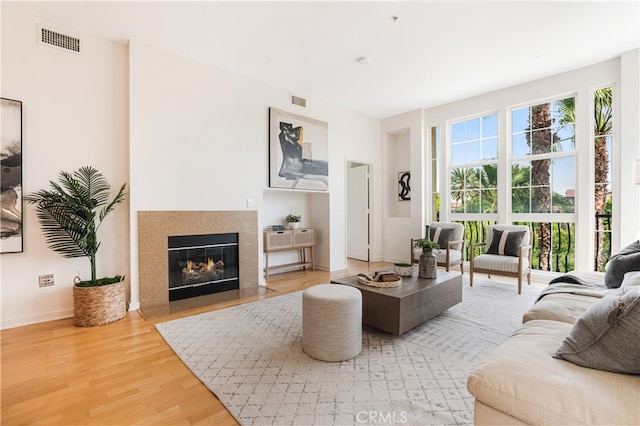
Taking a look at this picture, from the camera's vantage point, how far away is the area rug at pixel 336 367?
5.18ft

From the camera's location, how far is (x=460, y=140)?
18.0 feet

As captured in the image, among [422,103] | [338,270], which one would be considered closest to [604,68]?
[422,103]

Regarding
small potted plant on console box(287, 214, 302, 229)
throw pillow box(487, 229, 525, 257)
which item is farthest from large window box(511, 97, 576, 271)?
small potted plant on console box(287, 214, 302, 229)

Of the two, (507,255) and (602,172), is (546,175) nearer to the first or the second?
(602,172)

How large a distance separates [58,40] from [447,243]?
5.40 m

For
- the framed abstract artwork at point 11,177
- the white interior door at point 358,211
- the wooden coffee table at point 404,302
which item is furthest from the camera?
the white interior door at point 358,211

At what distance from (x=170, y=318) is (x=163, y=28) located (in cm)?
305

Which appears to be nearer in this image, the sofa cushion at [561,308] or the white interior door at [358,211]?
the sofa cushion at [561,308]

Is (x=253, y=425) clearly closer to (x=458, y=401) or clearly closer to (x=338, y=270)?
(x=458, y=401)

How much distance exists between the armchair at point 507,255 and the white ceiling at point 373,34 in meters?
2.33

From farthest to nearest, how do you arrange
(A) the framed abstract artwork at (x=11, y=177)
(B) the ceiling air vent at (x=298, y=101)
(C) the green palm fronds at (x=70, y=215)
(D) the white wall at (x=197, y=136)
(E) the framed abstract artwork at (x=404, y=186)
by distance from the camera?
(E) the framed abstract artwork at (x=404, y=186) → (B) the ceiling air vent at (x=298, y=101) → (D) the white wall at (x=197, y=136) → (C) the green palm fronds at (x=70, y=215) → (A) the framed abstract artwork at (x=11, y=177)

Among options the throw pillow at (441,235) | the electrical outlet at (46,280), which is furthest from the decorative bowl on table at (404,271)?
the electrical outlet at (46,280)

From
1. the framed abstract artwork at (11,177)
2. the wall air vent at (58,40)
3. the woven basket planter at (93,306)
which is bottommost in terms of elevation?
the woven basket planter at (93,306)

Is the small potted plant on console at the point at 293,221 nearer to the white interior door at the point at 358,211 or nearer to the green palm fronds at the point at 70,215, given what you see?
the white interior door at the point at 358,211
